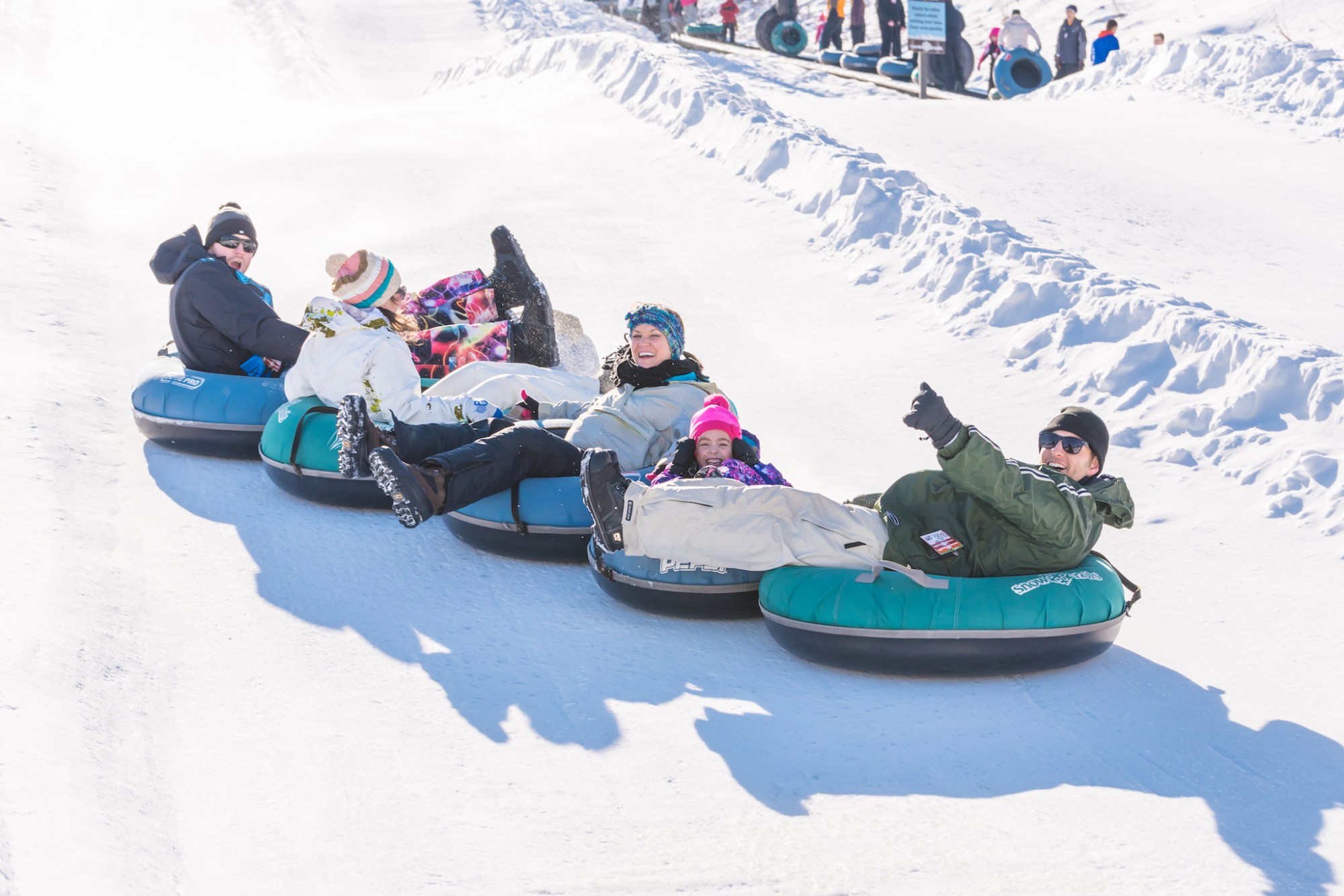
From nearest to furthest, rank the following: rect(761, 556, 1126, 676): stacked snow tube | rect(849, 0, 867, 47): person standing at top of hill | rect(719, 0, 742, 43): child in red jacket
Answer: rect(761, 556, 1126, 676): stacked snow tube → rect(849, 0, 867, 47): person standing at top of hill → rect(719, 0, 742, 43): child in red jacket

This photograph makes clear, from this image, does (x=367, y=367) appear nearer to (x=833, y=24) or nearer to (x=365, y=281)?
(x=365, y=281)

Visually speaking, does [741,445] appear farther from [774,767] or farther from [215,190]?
[215,190]

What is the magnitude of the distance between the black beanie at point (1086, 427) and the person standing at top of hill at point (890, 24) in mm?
14220

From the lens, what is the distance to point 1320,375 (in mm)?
5457

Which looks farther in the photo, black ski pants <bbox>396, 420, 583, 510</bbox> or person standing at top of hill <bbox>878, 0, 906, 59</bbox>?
person standing at top of hill <bbox>878, 0, 906, 59</bbox>

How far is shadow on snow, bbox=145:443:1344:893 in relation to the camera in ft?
10.1

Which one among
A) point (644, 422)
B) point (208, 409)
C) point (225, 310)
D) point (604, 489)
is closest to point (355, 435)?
point (604, 489)

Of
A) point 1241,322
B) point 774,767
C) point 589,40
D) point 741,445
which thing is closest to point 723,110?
point 589,40

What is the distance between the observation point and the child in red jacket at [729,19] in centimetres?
2045

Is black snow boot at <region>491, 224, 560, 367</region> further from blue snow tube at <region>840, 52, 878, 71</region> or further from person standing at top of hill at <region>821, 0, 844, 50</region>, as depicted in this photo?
person standing at top of hill at <region>821, 0, 844, 50</region>

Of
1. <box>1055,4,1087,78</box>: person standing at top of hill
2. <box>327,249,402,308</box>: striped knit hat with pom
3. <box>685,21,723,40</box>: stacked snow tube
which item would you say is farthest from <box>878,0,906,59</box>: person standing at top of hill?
<box>327,249,402,308</box>: striped knit hat with pom

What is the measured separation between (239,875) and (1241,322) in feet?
17.4

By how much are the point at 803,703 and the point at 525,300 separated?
303cm

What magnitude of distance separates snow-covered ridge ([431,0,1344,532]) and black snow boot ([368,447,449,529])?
3.06 metres
